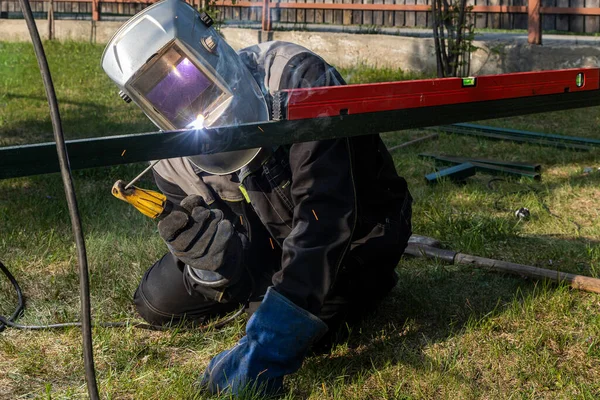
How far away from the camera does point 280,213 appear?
8.36ft

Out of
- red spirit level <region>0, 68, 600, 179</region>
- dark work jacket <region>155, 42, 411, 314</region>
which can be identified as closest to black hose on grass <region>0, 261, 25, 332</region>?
dark work jacket <region>155, 42, 411, 314</region>

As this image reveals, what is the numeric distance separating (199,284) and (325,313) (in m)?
0.47

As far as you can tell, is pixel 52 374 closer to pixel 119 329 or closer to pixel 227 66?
pixel 119 329

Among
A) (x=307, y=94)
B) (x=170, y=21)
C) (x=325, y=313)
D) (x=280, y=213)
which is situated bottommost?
(x=325, y=313)

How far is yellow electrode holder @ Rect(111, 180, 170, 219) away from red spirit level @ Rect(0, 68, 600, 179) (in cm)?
50

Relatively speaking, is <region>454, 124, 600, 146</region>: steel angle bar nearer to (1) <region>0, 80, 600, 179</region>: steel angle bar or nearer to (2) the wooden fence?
(2) the wooden fence

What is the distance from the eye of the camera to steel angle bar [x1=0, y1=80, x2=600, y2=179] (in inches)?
62.4

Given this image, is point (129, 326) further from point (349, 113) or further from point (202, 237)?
point (349, 113)

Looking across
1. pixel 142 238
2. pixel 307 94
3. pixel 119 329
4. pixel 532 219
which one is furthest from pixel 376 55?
pixel 307 94

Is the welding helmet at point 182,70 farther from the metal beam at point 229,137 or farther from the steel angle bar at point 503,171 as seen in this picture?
the steel angle bar at point 503,171

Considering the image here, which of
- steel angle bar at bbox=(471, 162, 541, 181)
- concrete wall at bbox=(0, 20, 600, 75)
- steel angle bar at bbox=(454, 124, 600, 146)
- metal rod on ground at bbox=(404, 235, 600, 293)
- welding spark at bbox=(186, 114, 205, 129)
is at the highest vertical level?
concrete wall at bbox=(0, 20, 600, 75)

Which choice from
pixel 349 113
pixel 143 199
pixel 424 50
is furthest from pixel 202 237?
pixel 424 50

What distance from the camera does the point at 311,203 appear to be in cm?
232

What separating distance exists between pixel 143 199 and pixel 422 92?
0.87m
